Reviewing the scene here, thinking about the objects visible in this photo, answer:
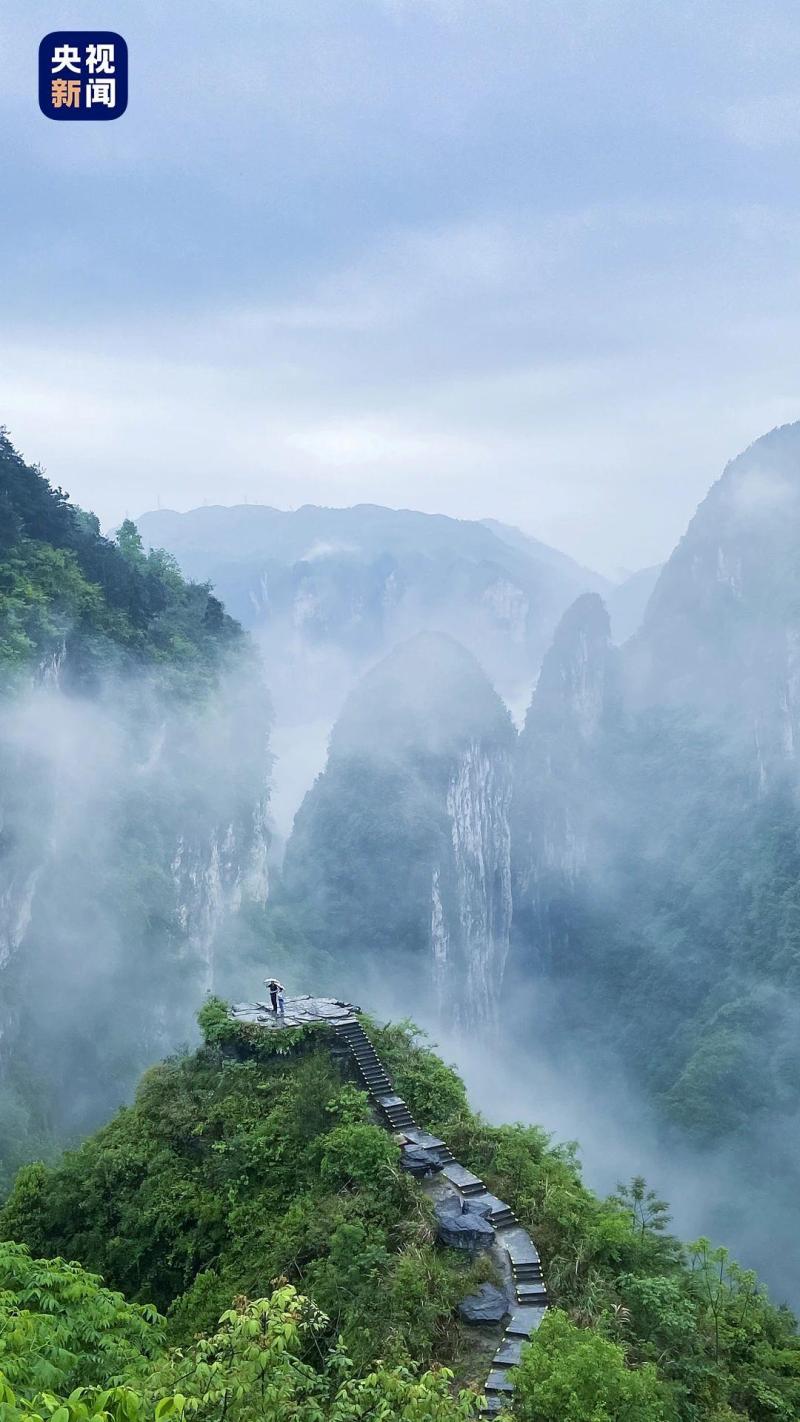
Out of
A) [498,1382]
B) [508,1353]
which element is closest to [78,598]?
[508,1353]

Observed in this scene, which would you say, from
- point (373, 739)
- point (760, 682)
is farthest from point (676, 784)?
point (373, 739)

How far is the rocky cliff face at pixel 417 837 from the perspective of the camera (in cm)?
6053

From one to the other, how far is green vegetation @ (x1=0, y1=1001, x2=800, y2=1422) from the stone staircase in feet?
0.63

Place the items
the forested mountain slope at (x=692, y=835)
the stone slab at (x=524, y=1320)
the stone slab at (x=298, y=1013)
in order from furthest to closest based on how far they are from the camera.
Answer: the forested mountain slope at (x=692, y=835) < the stone slab at (x=298, y=1013) < the stone slab at (x=524, y=1320)

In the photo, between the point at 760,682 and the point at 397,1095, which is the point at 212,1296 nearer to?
the point at 397,1095

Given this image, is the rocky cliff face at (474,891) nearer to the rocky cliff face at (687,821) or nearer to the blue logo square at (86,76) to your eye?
→ the rocky cliff face at (687,821)

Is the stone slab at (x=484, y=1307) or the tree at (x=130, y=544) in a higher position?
the tree at (x=130, y=544)

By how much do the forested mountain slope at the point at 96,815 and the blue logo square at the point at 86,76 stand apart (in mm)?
18069

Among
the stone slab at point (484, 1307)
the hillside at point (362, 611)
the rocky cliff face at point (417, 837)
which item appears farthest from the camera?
the hillside at point (362, 611)

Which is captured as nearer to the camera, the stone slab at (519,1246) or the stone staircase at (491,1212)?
the stone staircase at (491,1212)

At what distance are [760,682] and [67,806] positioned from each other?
52.2 m

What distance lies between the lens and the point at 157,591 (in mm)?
40844

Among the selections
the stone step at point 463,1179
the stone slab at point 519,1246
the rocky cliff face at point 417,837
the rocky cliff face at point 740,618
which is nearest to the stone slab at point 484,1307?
the stone slab at point 519,1246

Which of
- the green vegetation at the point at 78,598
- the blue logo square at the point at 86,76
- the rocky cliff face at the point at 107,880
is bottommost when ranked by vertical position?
the rocky cliff face at the point at 107,880
